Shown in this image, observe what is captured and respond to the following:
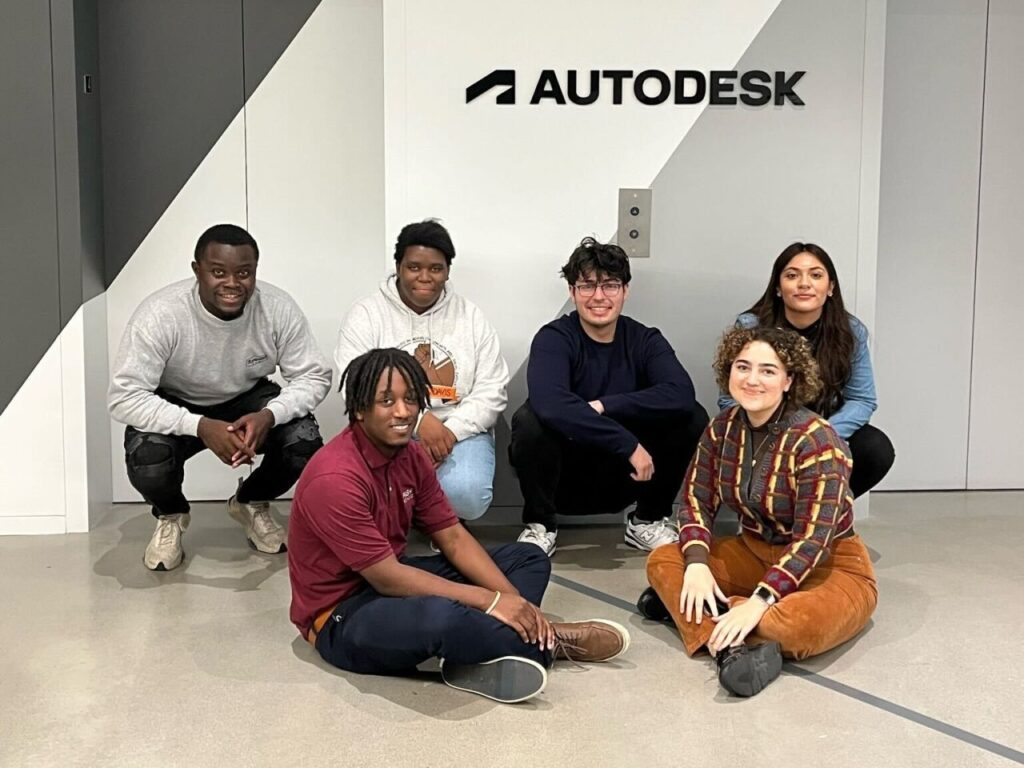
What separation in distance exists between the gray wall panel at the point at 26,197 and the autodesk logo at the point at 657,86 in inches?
61.5

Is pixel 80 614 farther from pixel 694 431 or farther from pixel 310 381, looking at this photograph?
pixel 694 431

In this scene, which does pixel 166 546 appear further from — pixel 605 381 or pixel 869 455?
pixel 869 455

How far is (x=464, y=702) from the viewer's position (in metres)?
2.67

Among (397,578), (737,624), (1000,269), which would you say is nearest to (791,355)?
(737,624)

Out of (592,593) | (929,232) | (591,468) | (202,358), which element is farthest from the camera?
(929,232)

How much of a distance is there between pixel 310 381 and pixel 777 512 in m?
1.68

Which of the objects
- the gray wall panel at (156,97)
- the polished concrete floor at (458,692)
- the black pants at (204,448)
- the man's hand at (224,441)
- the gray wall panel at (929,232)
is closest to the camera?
the polished concrete floor at (458,692)

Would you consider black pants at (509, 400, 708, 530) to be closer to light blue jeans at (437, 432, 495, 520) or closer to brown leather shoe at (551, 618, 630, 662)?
light blue jeans at (437, 432, 495, 520)

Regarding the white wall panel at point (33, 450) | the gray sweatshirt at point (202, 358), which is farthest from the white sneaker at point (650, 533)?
the white wall panel at point (33, 450)

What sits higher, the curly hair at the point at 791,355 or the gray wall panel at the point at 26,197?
the gray wall panel at the point at 26,197

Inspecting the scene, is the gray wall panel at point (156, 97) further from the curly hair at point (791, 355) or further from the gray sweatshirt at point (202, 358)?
the curly hair at point (791, 355)

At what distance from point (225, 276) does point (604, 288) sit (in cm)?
126

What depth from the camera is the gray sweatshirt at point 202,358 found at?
364cm

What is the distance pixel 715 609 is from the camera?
9.59ft
